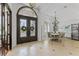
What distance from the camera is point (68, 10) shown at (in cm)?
330

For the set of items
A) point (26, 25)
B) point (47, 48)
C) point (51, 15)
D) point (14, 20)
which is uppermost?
point (51, 15)

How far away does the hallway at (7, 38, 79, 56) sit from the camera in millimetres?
3166

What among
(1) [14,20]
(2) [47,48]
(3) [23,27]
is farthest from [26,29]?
(2) [47,48]

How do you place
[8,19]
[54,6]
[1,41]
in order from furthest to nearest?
1. [8,19]
2. [54,6]
3. [1,41]

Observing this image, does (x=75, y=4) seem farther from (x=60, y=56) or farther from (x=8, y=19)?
(x=8, y=19)

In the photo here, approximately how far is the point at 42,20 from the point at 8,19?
92 centimetres

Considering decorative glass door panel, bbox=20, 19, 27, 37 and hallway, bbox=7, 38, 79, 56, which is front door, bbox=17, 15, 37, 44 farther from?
hallway, bbox=7, 38, 79, 56

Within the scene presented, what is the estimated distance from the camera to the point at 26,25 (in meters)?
3.26

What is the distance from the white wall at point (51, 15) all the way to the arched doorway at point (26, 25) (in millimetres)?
112

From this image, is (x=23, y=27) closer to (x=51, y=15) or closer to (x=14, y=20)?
(x=14, y=20)

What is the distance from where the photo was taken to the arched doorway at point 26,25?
128 inches

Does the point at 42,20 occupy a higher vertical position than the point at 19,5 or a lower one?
lower

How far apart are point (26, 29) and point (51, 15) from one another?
2.43 feet

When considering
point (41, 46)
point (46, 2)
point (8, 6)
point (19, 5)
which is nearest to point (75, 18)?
point (46, 2)
